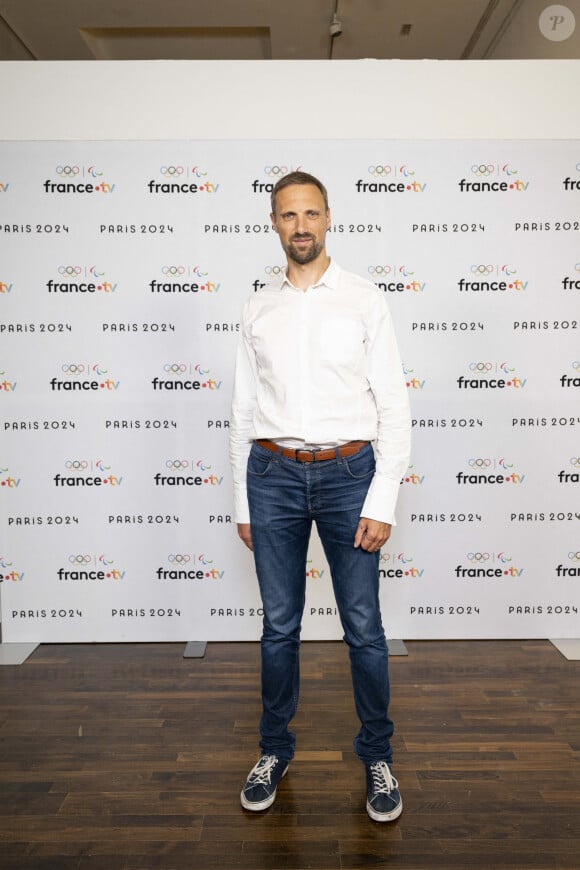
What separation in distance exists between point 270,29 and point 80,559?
376 cm

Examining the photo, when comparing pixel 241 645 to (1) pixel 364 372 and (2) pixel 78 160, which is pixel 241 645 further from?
(2) pixel 78 160

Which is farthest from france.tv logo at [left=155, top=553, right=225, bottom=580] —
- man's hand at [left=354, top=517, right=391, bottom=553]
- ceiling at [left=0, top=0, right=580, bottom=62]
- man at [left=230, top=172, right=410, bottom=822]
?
ceiling at [left=0, top=0, right=580, bottom=62]

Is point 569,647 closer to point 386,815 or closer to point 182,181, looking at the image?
point 386,815

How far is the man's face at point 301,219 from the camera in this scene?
68.2 inches

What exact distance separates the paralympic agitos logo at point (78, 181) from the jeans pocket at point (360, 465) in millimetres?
1808

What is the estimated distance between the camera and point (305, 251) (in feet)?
5.74

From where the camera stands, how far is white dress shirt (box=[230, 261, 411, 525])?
176 centimetres

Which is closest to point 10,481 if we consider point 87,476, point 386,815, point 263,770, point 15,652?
point 87,476

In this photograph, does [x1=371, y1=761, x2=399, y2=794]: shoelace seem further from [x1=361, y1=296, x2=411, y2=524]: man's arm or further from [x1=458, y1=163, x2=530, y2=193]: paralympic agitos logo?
[x1=458, y1=163, x2=530, y2=193]: paralympic agitos logo

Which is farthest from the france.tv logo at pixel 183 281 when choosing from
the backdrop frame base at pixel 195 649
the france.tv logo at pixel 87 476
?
the backdrop frame base at pixel 195 649

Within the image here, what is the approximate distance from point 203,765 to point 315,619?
3.38 ft

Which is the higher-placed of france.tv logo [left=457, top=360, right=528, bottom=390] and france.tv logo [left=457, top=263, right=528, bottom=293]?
france.tv logo [left=457, top=263, right=528, bottom=293]

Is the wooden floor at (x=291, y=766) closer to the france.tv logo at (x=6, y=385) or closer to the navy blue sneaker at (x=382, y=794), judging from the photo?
the navy blue sneaker at (x=382, y=794)

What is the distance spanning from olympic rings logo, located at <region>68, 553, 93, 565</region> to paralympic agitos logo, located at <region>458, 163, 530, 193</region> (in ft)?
7.90
